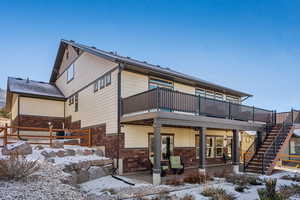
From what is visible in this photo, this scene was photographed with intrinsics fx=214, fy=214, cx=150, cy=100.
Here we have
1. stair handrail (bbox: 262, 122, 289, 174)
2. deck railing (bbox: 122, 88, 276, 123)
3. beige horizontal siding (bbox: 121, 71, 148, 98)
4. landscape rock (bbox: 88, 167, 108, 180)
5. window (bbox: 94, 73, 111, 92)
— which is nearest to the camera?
deck railing (bbox: 122, 88, 276, 123)

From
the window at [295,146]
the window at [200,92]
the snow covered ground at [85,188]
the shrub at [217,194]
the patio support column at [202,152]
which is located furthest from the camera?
the window at [295,146]

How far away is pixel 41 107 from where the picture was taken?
16969mm

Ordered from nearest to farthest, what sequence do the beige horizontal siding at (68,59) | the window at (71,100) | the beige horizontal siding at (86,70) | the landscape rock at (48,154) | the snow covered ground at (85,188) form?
the snow covered ground at (85,188)
the landscape rock at (48,154)
the beige horizontal siding at (86,70)
the beige horizontal siding at (68,59)
the window at (71,100)

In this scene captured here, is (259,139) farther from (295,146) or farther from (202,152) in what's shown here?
(295,146)

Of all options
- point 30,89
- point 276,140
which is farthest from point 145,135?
point 30,89

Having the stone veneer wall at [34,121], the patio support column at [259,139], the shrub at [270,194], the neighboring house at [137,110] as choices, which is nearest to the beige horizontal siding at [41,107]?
the neighboring house at [137,110]

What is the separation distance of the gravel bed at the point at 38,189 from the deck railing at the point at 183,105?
14.2ft

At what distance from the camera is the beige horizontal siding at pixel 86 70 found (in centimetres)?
1271

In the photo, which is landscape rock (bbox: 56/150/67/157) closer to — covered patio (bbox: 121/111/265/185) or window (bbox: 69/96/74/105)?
covered patio (bbox: 121/111/265/185)

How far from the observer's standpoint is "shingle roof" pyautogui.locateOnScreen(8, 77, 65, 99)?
53.6 ft

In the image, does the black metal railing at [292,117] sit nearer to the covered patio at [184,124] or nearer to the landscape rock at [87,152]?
the covered patio at [184,124]

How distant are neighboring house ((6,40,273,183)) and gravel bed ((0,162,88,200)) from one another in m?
3.56

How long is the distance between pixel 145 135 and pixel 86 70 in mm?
6459

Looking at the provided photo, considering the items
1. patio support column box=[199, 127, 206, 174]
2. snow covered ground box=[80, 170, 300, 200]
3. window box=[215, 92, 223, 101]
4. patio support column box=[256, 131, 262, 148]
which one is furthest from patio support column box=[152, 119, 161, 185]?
window box=[215, 92, 223, 101]
